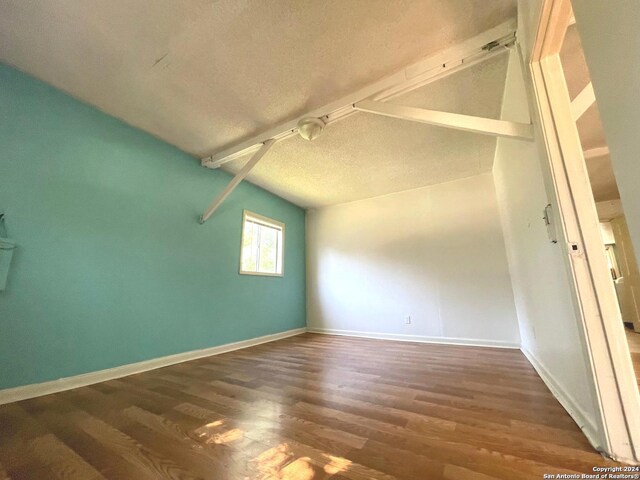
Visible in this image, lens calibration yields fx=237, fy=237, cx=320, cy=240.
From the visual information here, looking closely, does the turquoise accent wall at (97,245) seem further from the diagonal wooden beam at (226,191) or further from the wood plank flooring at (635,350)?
the wood plank flooring at (635,350)

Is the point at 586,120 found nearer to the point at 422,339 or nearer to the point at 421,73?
the point at 421,73

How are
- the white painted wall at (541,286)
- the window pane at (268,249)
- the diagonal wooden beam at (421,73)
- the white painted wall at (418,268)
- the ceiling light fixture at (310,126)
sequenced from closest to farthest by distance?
the white painted wall at (541,286) < the diagonal wooden beam at (421,73) < the ceiling light fixture at (310,126) < the white painted wall at (418,268) < the window pane at (268,249)

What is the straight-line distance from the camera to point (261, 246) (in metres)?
4.41

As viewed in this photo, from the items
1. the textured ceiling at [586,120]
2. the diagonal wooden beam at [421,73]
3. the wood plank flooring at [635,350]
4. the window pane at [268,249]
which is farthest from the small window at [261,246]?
the wood plank flooring at [635,350]

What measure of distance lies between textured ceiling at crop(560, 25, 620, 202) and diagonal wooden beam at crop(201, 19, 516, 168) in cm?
42

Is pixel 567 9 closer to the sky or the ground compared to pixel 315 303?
closer to the sky

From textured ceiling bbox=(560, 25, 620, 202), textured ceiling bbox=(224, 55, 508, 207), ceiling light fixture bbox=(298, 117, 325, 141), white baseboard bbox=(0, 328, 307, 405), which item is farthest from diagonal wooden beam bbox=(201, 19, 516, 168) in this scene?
white baseboard bbox=(0, 328, 307, 405)

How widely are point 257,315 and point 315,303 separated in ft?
4.67

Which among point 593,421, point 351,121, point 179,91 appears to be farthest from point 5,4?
point 593,421

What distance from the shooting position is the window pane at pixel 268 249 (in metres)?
4.39

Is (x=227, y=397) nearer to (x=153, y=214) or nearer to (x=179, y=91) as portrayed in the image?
(x=153, y=214)

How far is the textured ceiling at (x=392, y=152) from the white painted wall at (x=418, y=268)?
42cm

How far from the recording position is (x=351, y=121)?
2682mm

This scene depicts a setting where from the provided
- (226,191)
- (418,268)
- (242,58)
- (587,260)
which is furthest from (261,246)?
(587,260)
